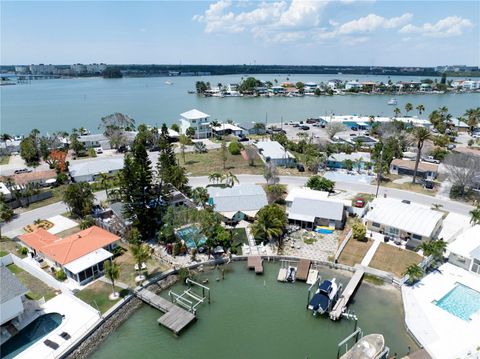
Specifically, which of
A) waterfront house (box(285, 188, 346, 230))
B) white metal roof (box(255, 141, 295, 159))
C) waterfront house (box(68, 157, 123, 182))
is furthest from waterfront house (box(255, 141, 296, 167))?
waterfront house (box(68, 157, 123, 182))

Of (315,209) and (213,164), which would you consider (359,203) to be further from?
(213,164)

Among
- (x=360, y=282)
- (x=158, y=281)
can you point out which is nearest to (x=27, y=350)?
(x=158, y=281)

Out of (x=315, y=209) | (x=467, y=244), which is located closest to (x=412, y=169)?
(x=467, y=244)

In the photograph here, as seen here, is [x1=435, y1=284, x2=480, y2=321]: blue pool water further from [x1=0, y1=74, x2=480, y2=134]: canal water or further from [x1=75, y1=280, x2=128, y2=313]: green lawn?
[x1=0, y1=74, x2=480, y2=134]: canal water

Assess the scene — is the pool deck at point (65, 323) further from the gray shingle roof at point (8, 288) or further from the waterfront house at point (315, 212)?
the waterfront house at point (315, 212)

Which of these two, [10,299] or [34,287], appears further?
[34,287]

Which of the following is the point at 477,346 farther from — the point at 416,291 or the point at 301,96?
the point at 301,96
